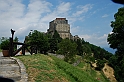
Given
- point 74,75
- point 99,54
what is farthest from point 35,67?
point 99,54

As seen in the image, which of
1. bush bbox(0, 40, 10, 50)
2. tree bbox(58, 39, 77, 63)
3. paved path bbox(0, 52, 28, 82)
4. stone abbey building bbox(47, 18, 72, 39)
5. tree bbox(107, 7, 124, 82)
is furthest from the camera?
stone abbey building bbox(47, 18, 72, 39)

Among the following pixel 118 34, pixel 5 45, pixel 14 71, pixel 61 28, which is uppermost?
pixel 61 28

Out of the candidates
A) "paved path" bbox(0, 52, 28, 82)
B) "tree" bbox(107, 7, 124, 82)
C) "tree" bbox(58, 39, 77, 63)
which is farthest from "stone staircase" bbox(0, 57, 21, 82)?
"tree" bbox(58, 39, 77, 63)

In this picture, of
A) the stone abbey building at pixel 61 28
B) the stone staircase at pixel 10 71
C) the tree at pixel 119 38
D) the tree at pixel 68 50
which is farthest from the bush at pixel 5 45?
the stone abbey building at pixel 61 28

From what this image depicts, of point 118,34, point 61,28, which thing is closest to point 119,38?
point 118,34

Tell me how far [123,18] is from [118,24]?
0.72 metres

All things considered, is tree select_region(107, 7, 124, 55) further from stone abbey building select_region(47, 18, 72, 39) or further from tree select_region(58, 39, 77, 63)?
stone abbey building select_region(47, 18, 72, 39)

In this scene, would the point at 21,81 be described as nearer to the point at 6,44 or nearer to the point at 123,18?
the point at 6,44

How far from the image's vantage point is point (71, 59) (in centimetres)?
3184

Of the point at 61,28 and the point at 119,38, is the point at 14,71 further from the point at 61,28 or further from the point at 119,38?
the point at 61,28

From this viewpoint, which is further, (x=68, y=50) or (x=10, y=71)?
(x=68, y=50)

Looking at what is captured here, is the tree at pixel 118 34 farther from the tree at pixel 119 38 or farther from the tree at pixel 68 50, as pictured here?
the tree at pixel 68 50

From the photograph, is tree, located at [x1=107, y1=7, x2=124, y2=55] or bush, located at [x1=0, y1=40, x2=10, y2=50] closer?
bush, located at [x1=0, y1=40, x2=10, y2=50]

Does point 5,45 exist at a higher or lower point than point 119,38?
lower
